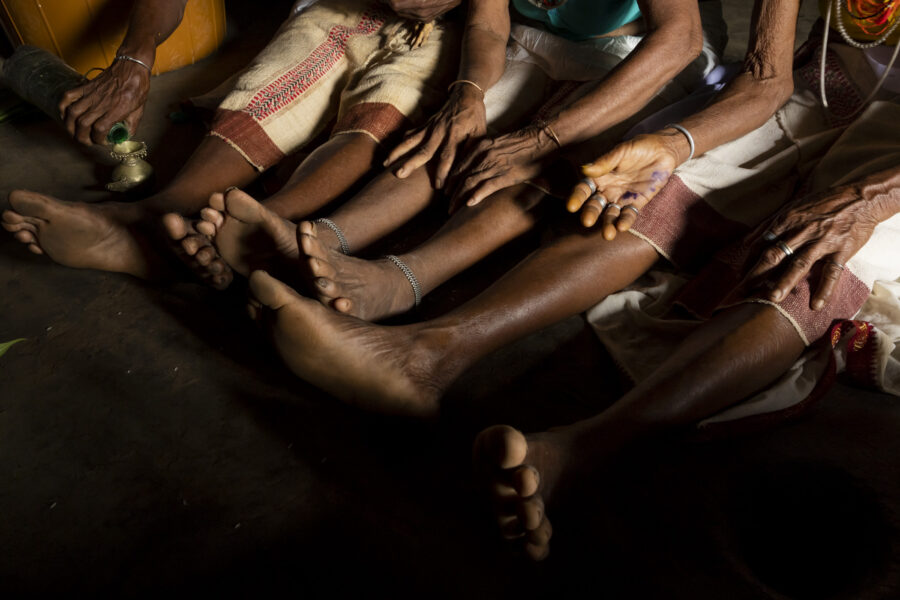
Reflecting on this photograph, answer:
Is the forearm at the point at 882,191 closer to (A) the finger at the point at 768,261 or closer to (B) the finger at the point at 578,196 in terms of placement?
(A) the finger at the point at 768,261

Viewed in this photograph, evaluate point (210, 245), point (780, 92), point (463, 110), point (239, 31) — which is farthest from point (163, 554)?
point (239, 31)

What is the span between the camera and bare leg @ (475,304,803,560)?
88 cm

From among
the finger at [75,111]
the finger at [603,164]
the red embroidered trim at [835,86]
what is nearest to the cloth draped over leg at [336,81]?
the finger at [75,111]

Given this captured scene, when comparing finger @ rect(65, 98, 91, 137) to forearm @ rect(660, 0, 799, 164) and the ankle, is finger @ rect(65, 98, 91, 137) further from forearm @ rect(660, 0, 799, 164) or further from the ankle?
forearm @ rect(660, 0, 799, 164)

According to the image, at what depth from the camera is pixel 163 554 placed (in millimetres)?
972

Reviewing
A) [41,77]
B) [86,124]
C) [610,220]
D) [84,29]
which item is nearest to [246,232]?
[610,220]

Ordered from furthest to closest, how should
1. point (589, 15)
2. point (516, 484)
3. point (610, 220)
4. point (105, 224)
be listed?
point (589, 15) → point (105, 224) → point (610, 220) → point (516, 484)

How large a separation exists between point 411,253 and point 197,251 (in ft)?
1.50

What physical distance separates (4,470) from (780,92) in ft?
6.04

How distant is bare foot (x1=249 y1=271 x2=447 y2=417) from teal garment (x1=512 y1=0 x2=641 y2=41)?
3.85 ft

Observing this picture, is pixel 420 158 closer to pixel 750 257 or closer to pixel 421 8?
pixel 421 8

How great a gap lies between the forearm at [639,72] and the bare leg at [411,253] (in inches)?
7.6

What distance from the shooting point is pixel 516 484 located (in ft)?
2.74

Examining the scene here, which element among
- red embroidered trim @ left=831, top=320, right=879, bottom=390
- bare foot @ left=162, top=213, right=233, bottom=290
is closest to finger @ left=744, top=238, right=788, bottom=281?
red embroidered trim @ left=831, top=320, right=879, bottom=390
